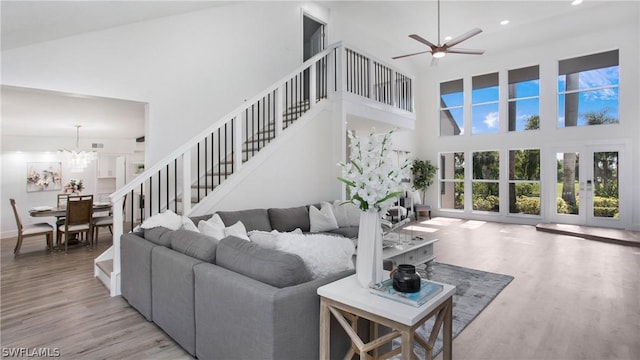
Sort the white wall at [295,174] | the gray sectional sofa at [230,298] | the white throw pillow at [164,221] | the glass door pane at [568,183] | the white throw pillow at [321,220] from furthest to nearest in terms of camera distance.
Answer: the glass door pane at [568,183], the white throw pillow at [321,220], the white wall at [295,174], the white throw pillow at [164,221], the gray sectional sofa at [230,298]

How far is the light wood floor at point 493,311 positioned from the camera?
248 centimetres

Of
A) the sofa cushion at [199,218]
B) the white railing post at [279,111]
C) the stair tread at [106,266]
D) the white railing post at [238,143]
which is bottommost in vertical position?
→ the stair tread at [106,266]

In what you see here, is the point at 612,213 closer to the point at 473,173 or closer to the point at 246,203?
the point at 473,173

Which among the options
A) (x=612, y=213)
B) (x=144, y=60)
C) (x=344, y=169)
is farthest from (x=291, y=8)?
(x=612, y=213)

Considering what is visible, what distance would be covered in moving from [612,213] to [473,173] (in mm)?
3246

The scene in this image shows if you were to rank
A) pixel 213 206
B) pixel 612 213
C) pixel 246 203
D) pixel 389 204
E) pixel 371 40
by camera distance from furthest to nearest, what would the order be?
pixel 371 40 < pixel 612 213 < pixel 246 203 < pixel 213 206 < pixel 389 204

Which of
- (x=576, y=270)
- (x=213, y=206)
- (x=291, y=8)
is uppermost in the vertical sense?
(x=291, y=8)

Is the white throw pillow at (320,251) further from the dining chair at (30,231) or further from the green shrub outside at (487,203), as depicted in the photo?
the green shrub outside at (487,203)

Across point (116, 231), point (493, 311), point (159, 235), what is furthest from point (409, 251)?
point (116, 231)

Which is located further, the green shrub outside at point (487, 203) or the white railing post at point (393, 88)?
the green shrub outside at point (487, 203)

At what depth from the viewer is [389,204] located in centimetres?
177

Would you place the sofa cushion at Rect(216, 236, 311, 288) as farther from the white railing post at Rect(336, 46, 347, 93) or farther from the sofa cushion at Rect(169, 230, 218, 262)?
the white railing post at Rect(336, 46, 347, 93)

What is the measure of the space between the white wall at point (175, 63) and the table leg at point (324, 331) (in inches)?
163

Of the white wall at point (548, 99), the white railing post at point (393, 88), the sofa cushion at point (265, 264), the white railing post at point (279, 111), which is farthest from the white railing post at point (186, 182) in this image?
the white wall at point (548, 99)
